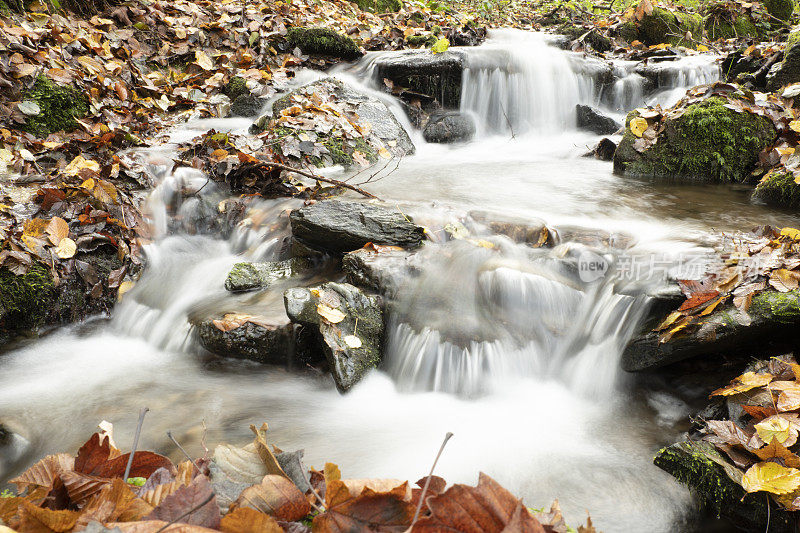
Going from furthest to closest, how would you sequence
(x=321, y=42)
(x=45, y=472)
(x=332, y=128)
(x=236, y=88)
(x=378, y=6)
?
1. (x=378, y=6)
2. (x=321, y=42)
3. (x=236, y=88)
4. (x=332, y=128)
5. (x=45, y=472)

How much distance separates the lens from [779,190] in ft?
15.1

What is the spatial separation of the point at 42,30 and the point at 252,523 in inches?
278

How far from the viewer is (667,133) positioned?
555cm

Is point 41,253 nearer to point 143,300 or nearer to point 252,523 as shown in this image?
point 143,300

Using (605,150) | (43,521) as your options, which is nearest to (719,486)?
(43,521)

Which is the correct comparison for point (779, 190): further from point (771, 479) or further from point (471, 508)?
point (471, 508)

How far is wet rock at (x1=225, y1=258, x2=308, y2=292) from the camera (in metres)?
3.71

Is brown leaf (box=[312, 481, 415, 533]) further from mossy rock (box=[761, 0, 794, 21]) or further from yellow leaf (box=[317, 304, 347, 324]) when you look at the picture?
mossy rock (box=[761, 0, 794, 21])

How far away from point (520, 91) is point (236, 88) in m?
4.66

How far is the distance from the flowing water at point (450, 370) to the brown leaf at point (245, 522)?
1.38 m

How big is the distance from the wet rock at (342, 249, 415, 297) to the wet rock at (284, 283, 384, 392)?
0.15 m

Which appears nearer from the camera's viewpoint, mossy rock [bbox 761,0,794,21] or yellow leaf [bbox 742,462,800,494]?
yellow leaf [bbox 742,462,800,494]

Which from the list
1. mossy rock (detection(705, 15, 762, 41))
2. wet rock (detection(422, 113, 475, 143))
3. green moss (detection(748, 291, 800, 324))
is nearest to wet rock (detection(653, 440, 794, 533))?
green moss (detection(748, 291, 800, 324))

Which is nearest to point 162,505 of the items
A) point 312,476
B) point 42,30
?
point 312,476
